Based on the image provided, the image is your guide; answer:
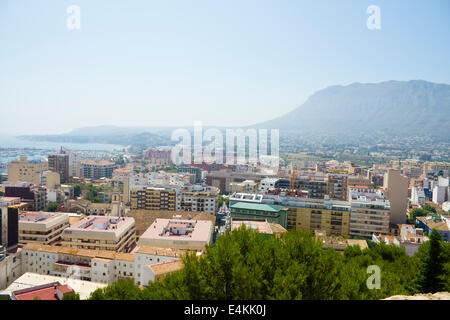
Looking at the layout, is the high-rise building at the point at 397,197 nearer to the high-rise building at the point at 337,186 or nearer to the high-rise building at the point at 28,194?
the high-rise building at the point at 337,186

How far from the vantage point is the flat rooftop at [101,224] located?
674cm

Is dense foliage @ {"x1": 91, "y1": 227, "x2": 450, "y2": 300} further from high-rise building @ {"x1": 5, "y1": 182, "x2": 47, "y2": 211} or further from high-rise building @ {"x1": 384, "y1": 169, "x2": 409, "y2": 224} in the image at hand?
high-rise building @ {"x1": 5, "y1": 182, "x2": 47, "y2": 211}

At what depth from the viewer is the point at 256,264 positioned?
1929 millimetres

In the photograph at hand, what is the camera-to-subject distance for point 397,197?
982 cm

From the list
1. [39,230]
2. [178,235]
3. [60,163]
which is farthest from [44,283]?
[60,163]

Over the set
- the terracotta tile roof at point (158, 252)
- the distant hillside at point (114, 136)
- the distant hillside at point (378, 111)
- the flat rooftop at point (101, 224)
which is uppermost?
the distant hillside at point (378, 111)

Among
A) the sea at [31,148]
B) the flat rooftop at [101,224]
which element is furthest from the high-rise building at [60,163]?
the flat rooftop at [101,224]

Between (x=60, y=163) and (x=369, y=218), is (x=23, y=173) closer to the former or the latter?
(x=60, y=163)

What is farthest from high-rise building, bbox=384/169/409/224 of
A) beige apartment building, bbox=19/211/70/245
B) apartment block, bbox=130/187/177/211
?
beige apartment building, bbox=19/211/70/245

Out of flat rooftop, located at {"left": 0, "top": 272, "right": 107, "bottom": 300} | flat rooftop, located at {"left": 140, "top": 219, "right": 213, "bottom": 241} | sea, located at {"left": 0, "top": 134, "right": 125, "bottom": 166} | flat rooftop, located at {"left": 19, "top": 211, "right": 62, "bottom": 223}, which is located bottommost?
flat rooftop, located at {"left": 0, "top": 272, "right": 107, "bottom": 300}

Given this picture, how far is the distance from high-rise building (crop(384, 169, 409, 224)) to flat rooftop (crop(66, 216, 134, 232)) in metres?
7.19

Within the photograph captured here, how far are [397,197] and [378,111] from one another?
116ft

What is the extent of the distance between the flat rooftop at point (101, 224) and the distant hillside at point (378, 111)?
24.1 metres

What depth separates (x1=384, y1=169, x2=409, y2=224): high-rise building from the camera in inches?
383
